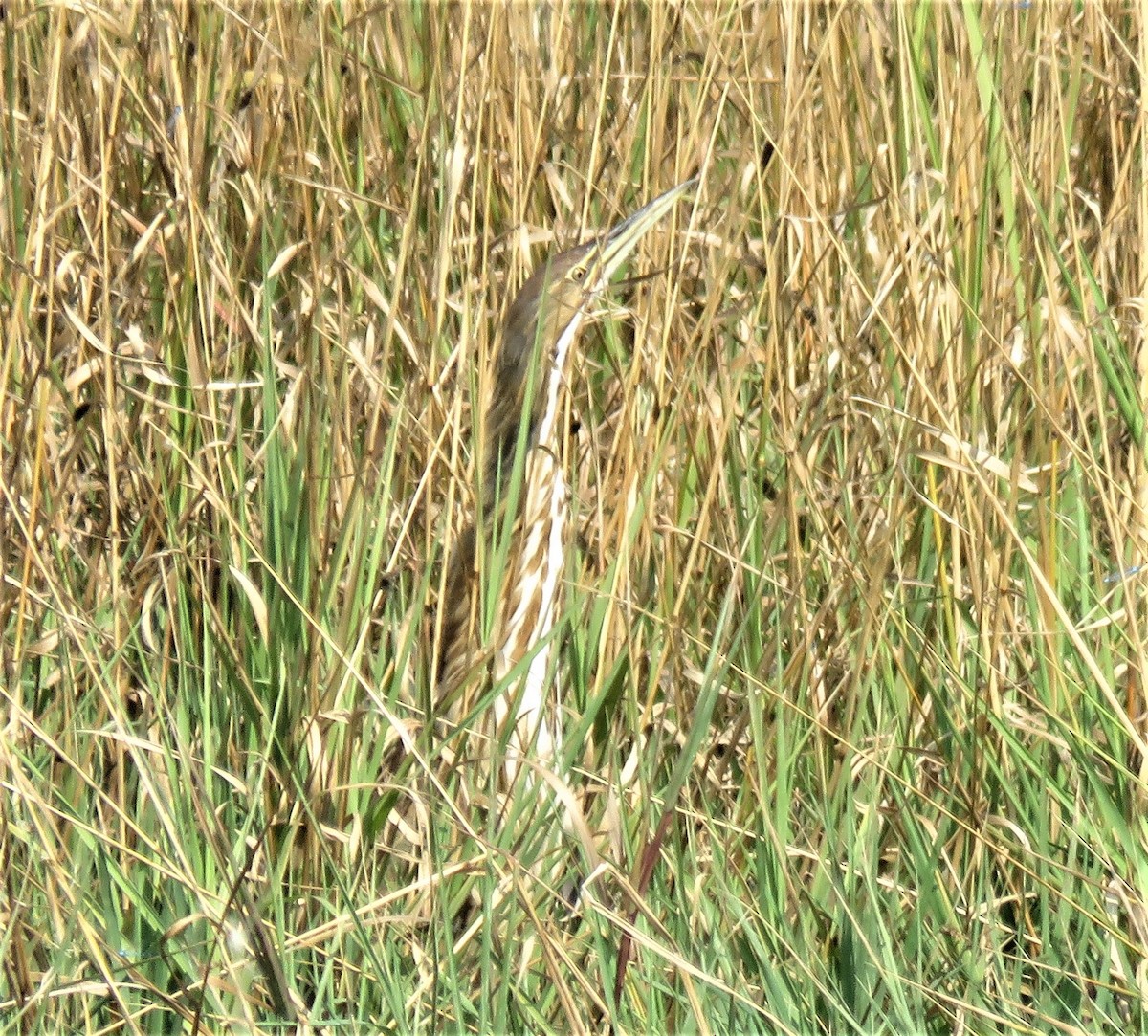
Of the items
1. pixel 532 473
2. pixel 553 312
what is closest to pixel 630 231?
pixel 553 312

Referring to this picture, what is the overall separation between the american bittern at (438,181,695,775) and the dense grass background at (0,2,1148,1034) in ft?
0.15

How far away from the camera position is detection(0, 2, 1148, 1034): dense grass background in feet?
5.23

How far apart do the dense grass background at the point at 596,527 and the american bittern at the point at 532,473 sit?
5 cm

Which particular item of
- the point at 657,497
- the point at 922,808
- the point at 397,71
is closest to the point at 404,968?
the point at 922,808

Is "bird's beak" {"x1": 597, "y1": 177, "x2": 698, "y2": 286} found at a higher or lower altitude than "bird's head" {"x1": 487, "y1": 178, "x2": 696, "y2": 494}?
higher

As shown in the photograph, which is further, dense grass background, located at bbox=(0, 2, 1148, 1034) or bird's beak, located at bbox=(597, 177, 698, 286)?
bird's beak, located at bbox=(597, 177, 698, 286)

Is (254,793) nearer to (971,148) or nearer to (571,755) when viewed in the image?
(571,755)

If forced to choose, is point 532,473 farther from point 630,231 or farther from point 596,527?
point 630,231

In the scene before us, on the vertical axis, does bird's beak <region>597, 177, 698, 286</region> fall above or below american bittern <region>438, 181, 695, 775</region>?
above

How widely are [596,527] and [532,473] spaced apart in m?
0.11

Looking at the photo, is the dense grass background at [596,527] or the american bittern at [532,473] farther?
the american bittern at [532,473]

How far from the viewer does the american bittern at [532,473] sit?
Result: 2074mm

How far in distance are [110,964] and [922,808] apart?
0.84 meters

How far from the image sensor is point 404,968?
1.67 meters
